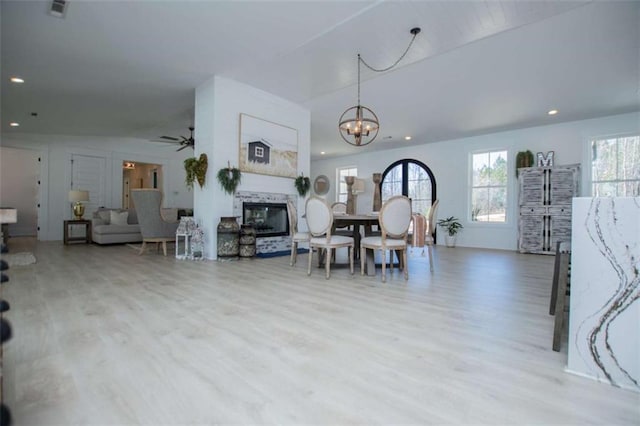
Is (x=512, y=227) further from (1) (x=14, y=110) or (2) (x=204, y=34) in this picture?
(1) (x=14, y=110)

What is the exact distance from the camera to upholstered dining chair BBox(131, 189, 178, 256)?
5195 mm

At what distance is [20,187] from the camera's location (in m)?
9.05

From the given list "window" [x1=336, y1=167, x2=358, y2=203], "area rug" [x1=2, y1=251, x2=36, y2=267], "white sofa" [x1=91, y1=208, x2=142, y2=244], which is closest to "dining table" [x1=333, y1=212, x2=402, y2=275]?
"area rug" [x1=2, y1=251, x2=36, y2=267]

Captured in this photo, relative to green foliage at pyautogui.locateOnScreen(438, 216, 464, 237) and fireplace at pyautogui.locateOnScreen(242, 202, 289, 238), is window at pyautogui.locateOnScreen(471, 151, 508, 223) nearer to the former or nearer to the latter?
green foliage at pyautogui.locateOnScreen(438, 216, 464, 237)

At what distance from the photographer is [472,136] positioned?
292 inches

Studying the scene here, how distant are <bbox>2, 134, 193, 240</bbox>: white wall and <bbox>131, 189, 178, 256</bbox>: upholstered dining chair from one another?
4.25 meters

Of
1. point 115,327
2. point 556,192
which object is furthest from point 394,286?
point 556,192

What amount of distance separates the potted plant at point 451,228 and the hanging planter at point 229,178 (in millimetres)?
5370

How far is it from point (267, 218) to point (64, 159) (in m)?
6.34

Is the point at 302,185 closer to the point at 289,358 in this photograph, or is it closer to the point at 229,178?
the point at 229,178

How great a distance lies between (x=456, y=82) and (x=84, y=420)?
17.2 ft

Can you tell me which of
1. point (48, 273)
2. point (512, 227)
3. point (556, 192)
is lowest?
point (48, 273)

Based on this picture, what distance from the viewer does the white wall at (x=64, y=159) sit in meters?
7.59

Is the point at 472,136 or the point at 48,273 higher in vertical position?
the point at 472,136
